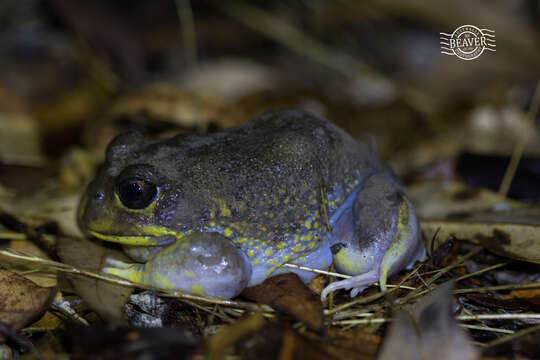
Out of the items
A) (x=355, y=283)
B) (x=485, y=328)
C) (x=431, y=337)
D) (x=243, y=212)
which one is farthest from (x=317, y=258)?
(x=485, y=328)

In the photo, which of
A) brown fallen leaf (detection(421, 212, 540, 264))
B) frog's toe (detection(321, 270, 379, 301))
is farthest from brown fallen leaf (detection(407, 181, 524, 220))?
frog's toe (detection(321, 270, 379, 301))

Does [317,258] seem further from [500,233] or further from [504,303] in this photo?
[500,233]

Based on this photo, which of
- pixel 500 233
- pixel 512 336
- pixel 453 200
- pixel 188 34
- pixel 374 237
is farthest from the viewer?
pixel 188 34

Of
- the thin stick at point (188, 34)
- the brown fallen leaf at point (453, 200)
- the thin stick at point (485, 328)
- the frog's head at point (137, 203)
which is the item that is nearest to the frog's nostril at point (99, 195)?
the frog's head at point (137, 203)

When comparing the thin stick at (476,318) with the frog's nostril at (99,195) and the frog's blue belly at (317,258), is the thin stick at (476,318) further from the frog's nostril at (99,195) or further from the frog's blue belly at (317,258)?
the frog's nostril at (99,195)

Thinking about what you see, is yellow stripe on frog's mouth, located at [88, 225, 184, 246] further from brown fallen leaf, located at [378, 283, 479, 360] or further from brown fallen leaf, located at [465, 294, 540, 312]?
brown fallen leaf, located at [465, 294, 540, 312]

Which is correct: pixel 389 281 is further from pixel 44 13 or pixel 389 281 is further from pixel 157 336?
pixel 44 13
